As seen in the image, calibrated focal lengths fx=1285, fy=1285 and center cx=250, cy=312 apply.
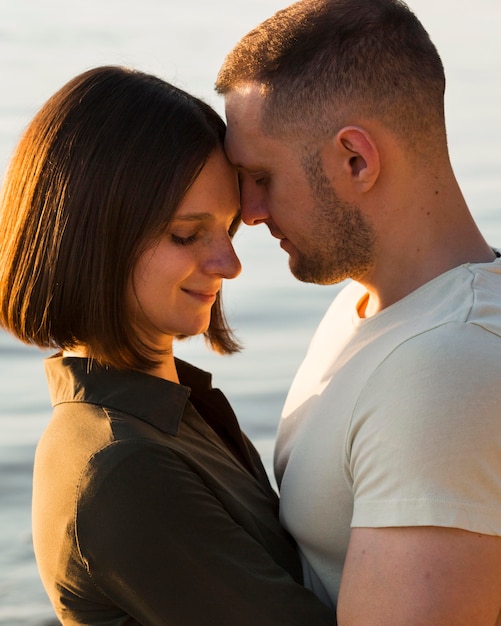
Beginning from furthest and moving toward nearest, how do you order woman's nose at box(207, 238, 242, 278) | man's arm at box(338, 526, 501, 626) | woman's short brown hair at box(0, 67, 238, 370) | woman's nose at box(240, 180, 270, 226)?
1. woman's nose at box(240, 180, 270, 226)
2. woman's nose at box(207, 238, 242, 278)
3. woman's short brown hair at box(0, 67, 238, 370)
4. man's arm at box(338, 526, 501, 626)

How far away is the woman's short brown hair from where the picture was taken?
2.28m

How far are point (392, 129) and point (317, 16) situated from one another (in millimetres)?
284

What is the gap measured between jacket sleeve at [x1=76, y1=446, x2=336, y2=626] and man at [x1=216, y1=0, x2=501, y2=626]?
142 mm

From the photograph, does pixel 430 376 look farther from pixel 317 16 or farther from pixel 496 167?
pixel 496 167

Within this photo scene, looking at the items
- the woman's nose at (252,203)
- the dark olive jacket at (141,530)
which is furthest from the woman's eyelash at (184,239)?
the dark olive jacket at (141,530)

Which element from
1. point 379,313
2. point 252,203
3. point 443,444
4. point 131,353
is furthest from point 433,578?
point 252,203

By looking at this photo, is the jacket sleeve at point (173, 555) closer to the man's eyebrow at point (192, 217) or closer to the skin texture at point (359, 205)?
the man's eyebrow at point (192, 217)

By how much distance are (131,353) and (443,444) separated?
658mm

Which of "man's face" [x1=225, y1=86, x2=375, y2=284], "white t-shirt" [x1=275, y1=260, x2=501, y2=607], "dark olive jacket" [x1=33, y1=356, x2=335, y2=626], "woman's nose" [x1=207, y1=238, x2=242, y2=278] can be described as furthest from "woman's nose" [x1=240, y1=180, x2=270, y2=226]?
"dark olive jacket" [x1=33, y1=356, x2=335, y2=626]

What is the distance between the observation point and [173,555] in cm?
213

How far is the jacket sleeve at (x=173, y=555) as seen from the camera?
2111 millimetres

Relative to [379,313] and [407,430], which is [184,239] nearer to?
[379,313]

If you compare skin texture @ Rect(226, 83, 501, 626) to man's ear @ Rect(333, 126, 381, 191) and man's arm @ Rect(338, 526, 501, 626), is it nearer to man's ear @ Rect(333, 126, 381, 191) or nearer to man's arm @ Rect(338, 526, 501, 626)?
man's ear @ Rect(333, 126, 381, 191)

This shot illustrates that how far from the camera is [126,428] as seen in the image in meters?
2.20
